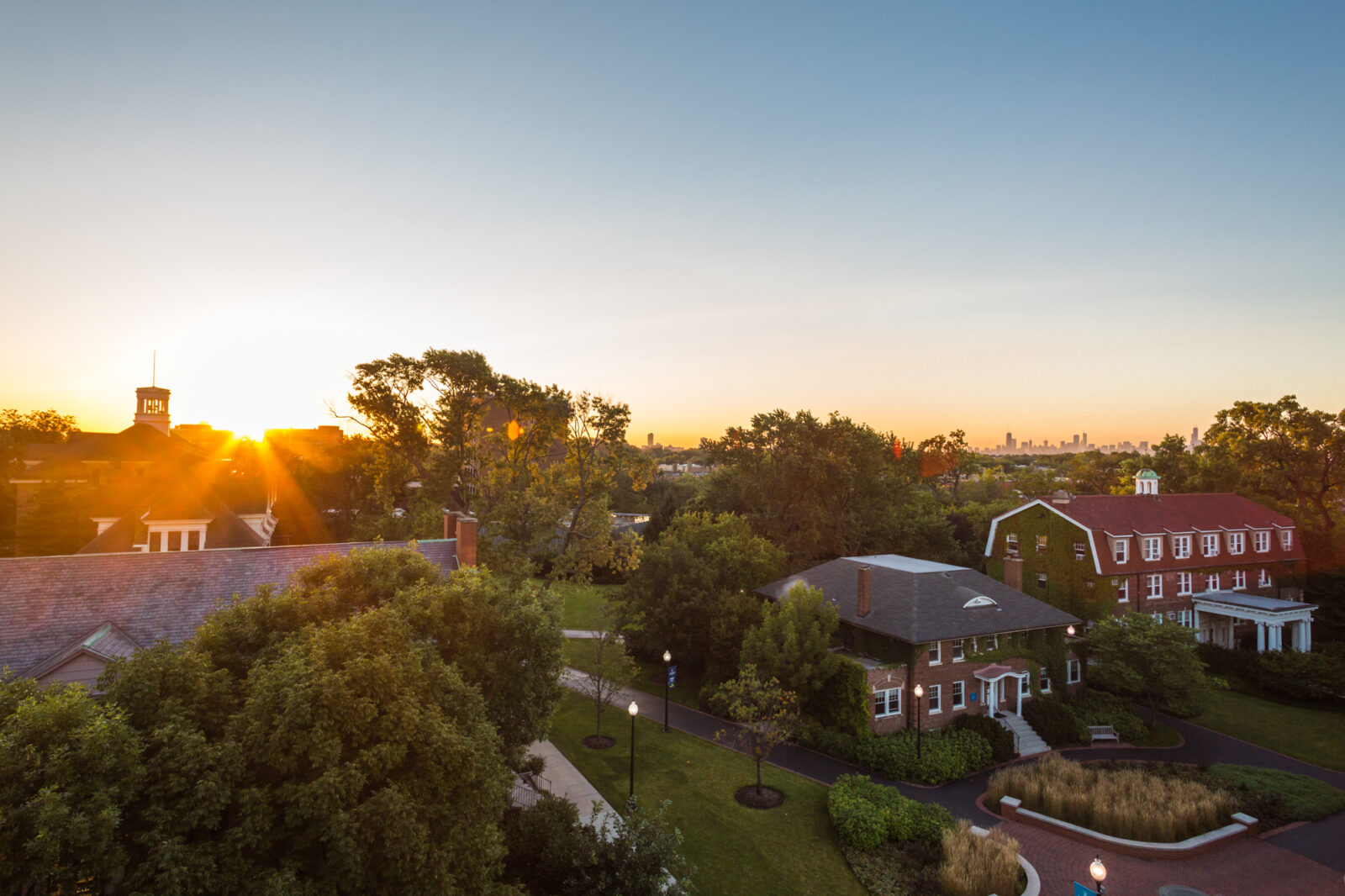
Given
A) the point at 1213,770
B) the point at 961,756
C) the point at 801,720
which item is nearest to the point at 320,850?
the point at 801,720

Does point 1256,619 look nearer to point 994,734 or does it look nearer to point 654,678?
point 994,734

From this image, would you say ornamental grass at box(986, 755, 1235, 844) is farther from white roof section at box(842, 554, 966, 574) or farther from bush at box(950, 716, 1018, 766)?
white roof section at box(842, 554, 966, 574)

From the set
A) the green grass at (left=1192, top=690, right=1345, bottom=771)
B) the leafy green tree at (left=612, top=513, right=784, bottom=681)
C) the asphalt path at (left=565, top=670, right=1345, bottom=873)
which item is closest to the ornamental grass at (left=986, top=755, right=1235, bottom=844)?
the asphalt path at (left=565, top=670, right=1345, bottom=873)

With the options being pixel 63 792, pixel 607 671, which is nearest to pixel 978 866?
pixel 607 671

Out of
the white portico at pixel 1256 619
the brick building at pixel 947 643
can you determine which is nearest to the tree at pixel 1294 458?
the white portico at pixel 1256 619

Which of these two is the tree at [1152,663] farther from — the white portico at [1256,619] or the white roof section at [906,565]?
the white portico at [1256,619]

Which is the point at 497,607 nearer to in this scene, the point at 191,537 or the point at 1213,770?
the point at 191,537
